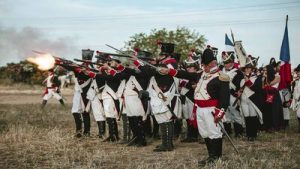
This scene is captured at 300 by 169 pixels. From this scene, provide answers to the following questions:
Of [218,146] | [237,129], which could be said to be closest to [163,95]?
[218,146]

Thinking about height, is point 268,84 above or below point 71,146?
above

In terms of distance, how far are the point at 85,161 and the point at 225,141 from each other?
14.2 feet

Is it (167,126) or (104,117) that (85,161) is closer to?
(167,126)

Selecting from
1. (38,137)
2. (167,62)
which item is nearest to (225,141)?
(167,62)

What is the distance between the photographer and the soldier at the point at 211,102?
863 cm

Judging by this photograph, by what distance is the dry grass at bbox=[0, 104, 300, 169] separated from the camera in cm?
866

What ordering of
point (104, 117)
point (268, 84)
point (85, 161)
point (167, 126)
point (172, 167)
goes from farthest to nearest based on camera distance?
1. point (268, 84)
2. point (104, 117)
3. point (167, 126)
4. point (85, 161)
5. point (172, 167)

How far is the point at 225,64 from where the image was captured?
490 inches

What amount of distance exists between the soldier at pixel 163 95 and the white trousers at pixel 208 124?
1.83 m

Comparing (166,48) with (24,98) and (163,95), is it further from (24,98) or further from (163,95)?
(24,98)

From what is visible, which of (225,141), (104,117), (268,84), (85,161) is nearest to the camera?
(85,161)

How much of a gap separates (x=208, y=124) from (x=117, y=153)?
2.45 m

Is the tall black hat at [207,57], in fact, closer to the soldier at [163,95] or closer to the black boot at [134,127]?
the soldier at [163,95]

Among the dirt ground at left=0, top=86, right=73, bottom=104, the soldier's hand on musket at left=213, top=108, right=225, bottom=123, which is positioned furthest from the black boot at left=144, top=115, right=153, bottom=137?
the dirt ground at left=0, top=86, right=73, bottom=104
